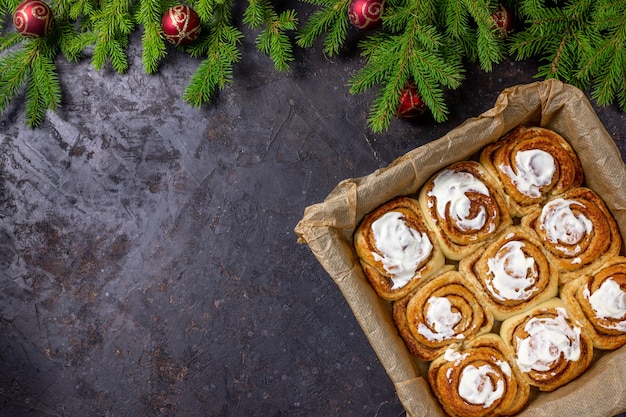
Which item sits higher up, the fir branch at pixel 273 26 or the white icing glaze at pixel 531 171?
the fir branch at pixel 273 26

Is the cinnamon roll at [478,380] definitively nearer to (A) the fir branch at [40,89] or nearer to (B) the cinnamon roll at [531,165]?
(B) the cinnamon roll at [531,165]

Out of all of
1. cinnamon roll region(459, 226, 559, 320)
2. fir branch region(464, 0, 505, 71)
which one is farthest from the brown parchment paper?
cinnamon roll region(459, 226, 559, 320)

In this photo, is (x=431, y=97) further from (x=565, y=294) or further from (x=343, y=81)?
(x=565, y=294)

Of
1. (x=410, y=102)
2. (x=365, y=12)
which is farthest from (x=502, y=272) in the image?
(x=365, y=12)

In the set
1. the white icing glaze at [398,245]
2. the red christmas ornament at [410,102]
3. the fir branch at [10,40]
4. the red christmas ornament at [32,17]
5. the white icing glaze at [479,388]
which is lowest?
the white icing glaze at [479,388]

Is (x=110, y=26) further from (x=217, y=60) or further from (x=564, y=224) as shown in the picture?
(x=564, y=224)

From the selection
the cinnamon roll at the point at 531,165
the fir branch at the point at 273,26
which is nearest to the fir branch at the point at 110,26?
the fir branch at the point at 273,26
